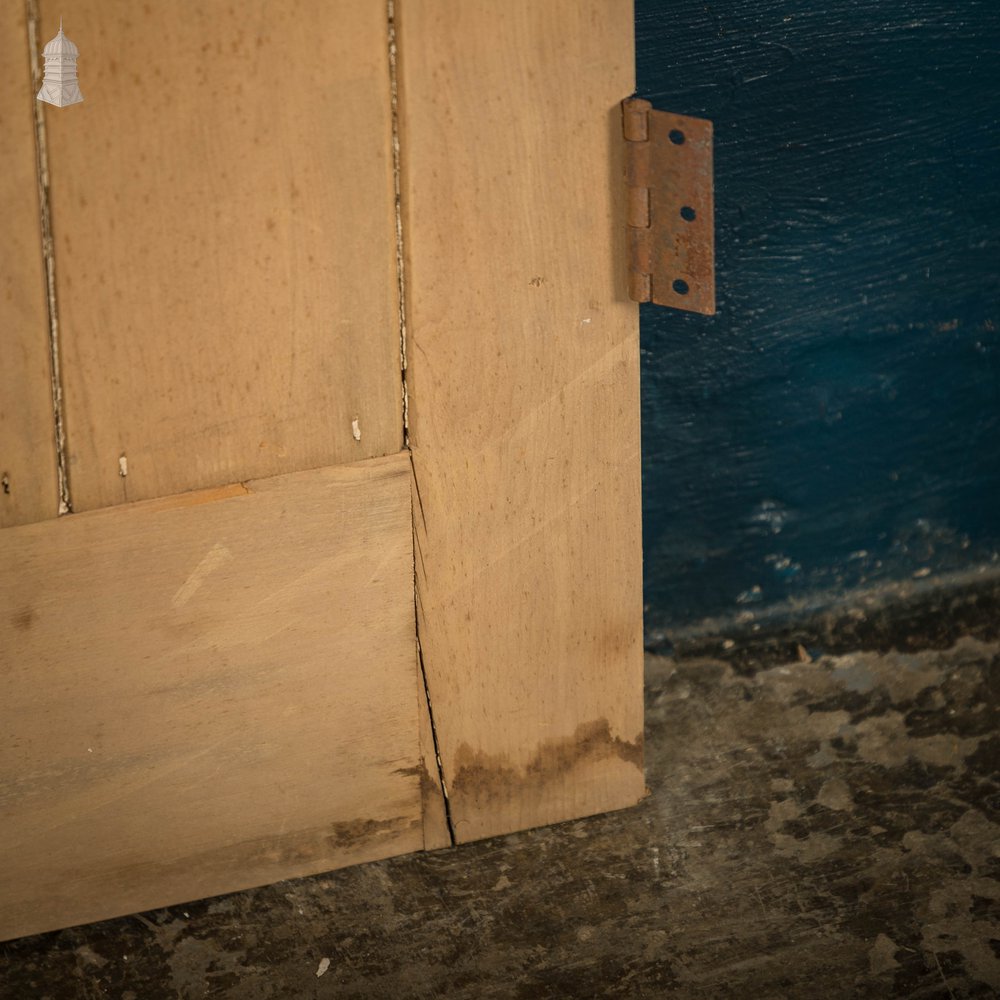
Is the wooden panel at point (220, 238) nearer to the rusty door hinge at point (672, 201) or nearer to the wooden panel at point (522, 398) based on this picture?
the wooden panel at point (522, 398)

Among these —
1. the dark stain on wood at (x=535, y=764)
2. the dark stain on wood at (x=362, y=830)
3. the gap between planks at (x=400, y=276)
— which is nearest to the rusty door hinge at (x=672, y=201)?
the gap between planks at (x=400, y=276)

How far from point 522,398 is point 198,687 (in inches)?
19.9

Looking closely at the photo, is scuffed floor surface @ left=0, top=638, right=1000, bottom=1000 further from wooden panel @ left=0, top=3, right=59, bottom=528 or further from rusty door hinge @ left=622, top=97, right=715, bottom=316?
rusty door hinge @ left=622, top=97, right=715, bottom=316

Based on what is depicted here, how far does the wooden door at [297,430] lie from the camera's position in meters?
1.31

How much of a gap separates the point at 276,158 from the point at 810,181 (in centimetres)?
90

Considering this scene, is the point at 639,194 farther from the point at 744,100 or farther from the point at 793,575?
the point at 793,575

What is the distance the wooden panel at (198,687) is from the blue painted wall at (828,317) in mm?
669

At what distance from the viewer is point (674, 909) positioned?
1646 millimetres

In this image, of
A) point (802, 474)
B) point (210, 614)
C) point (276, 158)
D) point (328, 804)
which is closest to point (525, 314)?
point (276, 158)

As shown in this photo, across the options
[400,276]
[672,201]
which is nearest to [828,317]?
[672,201]

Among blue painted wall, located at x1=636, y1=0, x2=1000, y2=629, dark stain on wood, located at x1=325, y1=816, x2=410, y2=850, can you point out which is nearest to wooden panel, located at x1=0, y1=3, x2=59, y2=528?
dark stain on wood, located at x1=325, y1=816, x2=410, y2=850

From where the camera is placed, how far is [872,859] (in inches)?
67.0

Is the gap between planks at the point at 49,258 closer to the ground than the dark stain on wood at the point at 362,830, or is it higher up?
higher up

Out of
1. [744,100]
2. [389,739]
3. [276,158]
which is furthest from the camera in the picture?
[744,100]
